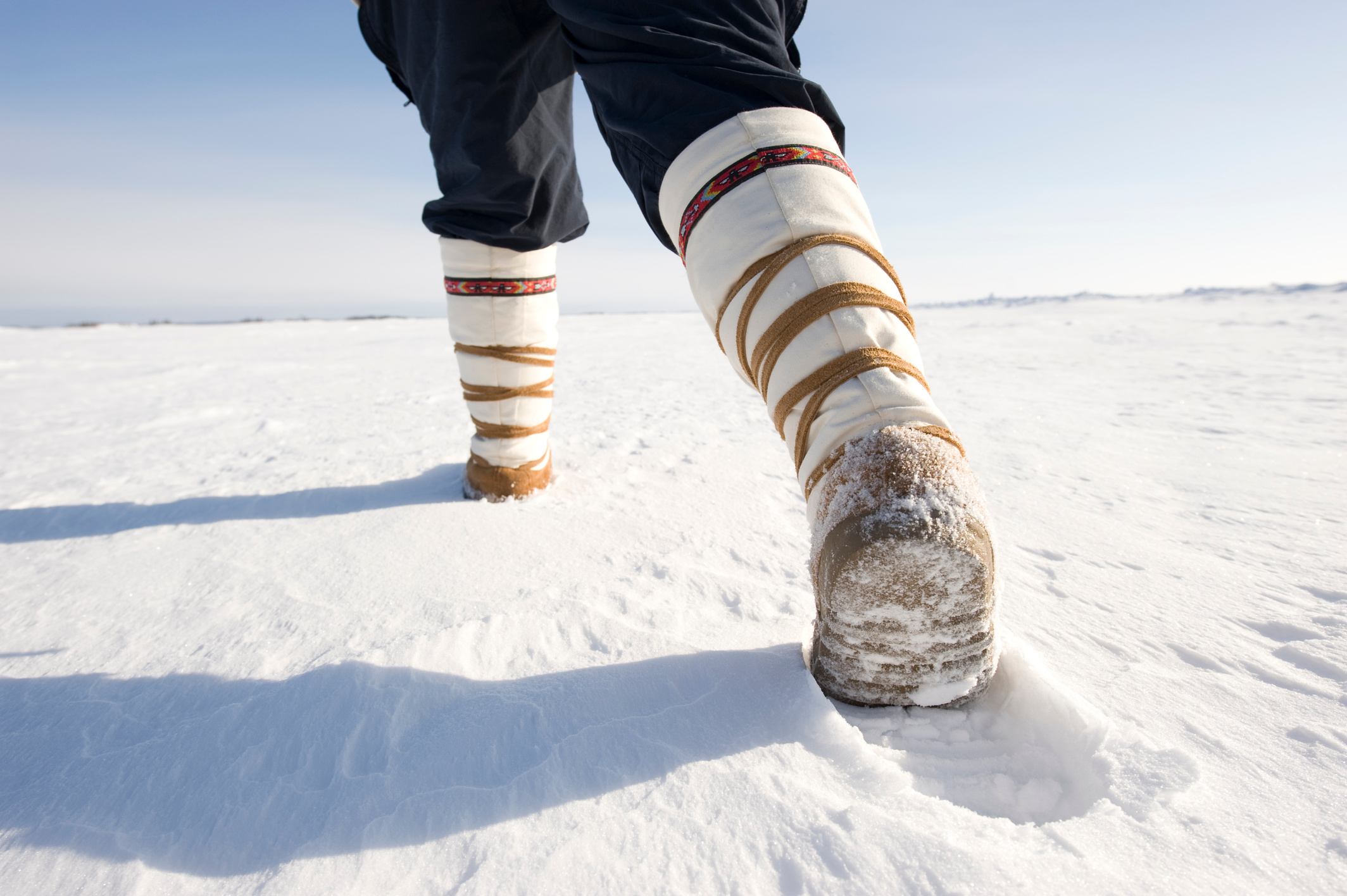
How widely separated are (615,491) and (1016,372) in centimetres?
220

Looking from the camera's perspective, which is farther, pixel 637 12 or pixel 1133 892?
pixel 637 12

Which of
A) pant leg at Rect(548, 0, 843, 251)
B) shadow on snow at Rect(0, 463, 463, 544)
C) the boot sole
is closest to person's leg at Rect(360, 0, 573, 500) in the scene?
shadow on snow at Rect(0, 463, 463, 544)

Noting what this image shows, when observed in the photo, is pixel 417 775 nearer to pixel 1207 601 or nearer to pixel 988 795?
pixel 988 795

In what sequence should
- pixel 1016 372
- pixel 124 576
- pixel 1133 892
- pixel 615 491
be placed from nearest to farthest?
pixel 1133 892, pixel 124 576, pixel 615 491, pixel 1016 372

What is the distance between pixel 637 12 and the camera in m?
0.60

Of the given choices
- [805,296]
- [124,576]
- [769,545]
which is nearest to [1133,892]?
[805,296]

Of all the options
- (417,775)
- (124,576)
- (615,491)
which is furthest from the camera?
(615,491)

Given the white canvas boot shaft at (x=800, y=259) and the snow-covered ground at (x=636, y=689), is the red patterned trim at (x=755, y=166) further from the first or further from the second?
the snow-covered ground at (x=636, y=689)

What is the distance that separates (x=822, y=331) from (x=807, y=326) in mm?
13

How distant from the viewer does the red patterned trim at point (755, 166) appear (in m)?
0.56

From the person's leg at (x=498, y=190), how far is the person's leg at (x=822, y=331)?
1.56ft

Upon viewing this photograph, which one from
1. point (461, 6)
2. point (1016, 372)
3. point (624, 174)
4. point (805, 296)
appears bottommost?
point (1016, 372)

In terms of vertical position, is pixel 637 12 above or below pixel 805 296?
above

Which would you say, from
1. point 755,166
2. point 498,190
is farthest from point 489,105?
point 755,166
